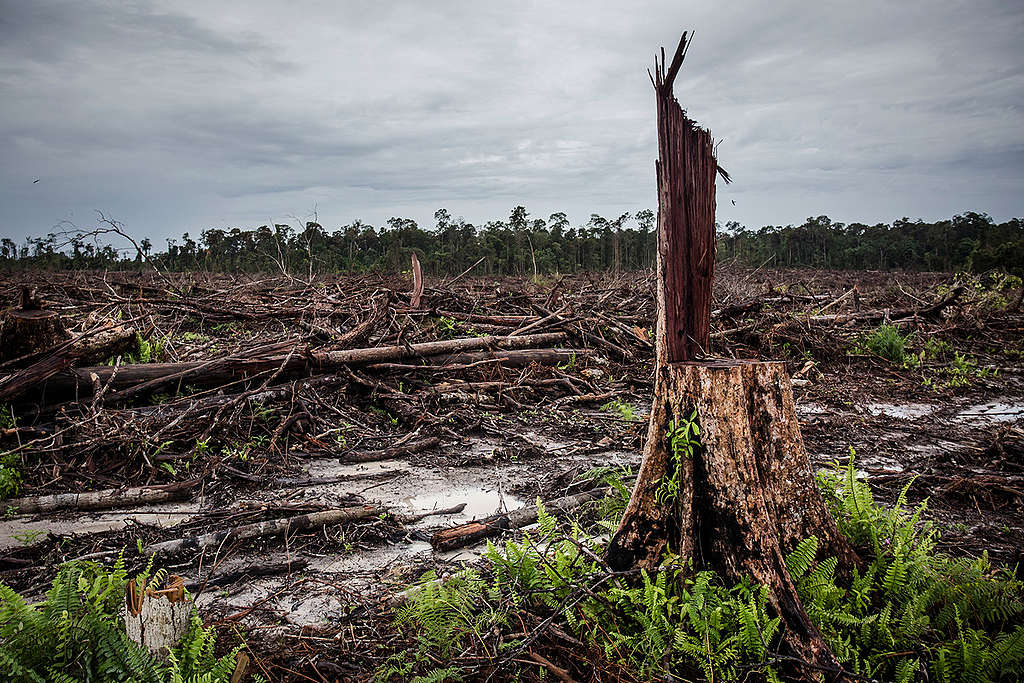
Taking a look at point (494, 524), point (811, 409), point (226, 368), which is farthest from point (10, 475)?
point (811, 409)

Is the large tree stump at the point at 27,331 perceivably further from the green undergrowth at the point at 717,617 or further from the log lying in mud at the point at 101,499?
the green undergrowth at the point at 717,617

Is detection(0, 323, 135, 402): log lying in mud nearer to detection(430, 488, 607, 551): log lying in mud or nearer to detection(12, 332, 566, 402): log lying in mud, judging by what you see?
detection(12, 332, 566, 402): log lying in mud

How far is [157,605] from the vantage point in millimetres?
2117

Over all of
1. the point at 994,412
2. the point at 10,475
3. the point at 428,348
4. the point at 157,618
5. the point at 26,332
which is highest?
the point at 26,332

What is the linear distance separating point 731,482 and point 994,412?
628 centimetres

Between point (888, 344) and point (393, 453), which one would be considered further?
point (888, 344)

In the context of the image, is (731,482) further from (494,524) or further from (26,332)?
(26,332)

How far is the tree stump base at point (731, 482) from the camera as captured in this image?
253 centimetres

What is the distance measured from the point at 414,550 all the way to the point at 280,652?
1157 mm

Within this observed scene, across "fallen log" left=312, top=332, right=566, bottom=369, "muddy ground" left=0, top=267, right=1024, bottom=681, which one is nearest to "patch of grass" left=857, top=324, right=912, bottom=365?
"muddy ground" left=0, top=267, right=1024, bottom=681

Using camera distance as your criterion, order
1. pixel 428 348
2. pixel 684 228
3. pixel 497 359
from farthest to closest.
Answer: pixel 497 359 < pixel 428 348 < pixel 684 228

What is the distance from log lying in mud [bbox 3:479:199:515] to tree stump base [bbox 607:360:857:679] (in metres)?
3.31

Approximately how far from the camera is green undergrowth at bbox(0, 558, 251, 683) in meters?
2.08

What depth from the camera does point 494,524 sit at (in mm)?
3758
